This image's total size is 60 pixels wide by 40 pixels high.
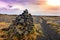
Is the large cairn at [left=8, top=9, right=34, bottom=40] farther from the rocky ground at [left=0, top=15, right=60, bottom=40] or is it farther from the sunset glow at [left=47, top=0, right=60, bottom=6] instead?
the sunset glow at [left=47, top=0, right=60, bottom=6]

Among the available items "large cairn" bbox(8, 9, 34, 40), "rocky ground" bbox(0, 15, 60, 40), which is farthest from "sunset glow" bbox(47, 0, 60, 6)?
"large cairn" bbox(8, 9, 34, 40)

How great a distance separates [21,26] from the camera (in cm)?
312

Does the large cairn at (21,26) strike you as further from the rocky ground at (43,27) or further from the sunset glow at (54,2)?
the sunset glow at (54,2)

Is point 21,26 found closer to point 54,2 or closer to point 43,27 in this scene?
point 43,27

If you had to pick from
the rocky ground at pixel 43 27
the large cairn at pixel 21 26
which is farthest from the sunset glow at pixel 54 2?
the large cairn at pixel 21 26

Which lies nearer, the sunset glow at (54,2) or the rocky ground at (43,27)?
the rocky ground at (43,27)

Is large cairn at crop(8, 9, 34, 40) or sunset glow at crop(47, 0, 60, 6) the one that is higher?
sunset glow at crop(47, 0, 60, 6)

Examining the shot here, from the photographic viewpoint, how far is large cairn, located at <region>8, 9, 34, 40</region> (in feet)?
10.1

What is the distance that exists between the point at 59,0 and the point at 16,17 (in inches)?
40.5

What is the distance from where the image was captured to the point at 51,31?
317 cm

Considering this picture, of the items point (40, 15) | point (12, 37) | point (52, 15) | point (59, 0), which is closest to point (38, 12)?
point (40, 15)

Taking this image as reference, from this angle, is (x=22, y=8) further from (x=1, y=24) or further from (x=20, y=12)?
(x=1, y=24)

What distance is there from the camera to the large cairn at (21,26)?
3.08m

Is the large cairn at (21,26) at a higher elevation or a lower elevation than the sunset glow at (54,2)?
lower
